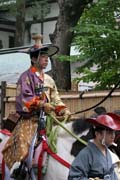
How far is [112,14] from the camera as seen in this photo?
32.9 ft

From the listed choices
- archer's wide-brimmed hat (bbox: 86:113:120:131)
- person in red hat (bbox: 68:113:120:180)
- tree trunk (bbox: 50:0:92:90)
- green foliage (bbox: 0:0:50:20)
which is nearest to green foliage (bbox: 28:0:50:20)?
green foliage (bbox: 0:0:50:20)

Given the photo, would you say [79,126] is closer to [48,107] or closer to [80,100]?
[48,107]

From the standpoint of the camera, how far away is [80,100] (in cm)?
962

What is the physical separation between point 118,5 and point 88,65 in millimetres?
1461

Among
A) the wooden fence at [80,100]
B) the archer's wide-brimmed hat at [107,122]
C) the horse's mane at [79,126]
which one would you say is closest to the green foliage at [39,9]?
the wooden fence at [80,100]

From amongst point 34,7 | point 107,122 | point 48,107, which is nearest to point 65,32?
point 48,107

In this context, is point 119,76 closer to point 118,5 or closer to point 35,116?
point 118,5

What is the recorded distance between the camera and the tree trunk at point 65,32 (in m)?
12.1

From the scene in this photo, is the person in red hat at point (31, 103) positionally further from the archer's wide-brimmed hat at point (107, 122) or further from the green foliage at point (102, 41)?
the green foliage at point (102, 41)

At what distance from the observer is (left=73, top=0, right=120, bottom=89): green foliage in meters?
9.54

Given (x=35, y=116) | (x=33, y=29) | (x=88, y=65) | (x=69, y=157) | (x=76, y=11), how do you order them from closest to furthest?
1. (x=69, y=157)
2. (x=35, y=116)
3. (x=88, y=65)
4. (x=76, y=11)
5. (x=33, y=29)

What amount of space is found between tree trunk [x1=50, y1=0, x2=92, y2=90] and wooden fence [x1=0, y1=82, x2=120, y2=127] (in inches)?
67.3

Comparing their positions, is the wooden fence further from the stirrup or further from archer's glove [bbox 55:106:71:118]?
the stirrup

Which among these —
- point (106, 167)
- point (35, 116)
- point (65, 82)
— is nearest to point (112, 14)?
point (65, 82)
